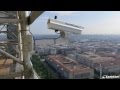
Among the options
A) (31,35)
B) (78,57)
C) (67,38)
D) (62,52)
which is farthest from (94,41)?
(67,38)

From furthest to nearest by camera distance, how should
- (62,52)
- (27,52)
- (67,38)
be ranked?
(27,52) < (62,52) < (67,38)

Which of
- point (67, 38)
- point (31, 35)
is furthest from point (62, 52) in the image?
point (67, 38)
